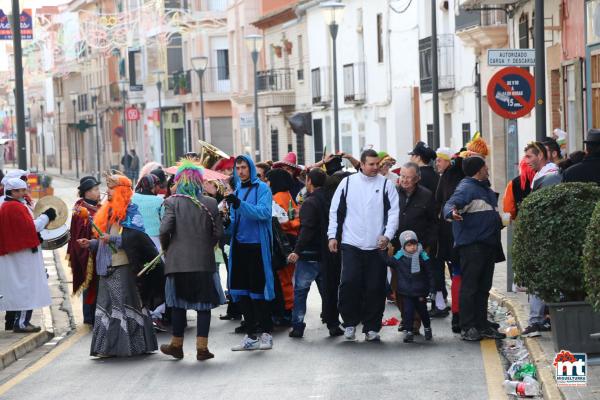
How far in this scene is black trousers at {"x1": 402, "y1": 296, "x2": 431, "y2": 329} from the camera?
12.8m

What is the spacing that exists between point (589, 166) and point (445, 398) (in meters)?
3.13

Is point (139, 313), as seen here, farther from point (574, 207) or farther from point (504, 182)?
point (504, 182)

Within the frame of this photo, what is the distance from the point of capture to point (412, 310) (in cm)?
1278

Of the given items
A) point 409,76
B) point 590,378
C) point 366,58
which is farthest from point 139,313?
point 366,58

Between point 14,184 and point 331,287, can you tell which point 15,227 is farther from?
point 331,287

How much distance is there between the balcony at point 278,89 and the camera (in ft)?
180

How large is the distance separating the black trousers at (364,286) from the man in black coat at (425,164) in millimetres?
2394

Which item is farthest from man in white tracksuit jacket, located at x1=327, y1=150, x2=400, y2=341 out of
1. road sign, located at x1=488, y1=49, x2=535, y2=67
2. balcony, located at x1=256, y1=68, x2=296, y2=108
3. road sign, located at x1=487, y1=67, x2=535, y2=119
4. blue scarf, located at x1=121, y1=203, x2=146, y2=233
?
balcony, located at x1=256, y1=68, x2=296, y2=108

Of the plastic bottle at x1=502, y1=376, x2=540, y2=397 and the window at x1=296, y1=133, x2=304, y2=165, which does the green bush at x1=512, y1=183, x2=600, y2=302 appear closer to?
the plastic bottle at x1=502, y1=376, x2=540, y2=397

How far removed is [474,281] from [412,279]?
64 cm

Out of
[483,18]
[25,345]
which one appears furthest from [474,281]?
[483,18]

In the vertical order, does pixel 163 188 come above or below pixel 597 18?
below

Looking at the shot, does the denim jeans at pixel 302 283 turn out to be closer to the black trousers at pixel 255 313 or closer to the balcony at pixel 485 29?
the black trousers at pixel 255 313

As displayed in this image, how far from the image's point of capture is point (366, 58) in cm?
4547
